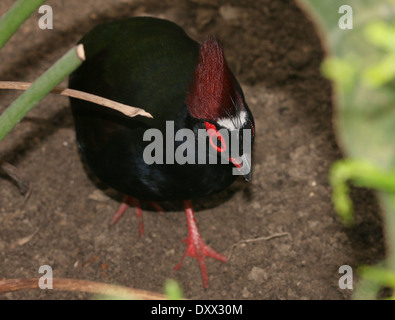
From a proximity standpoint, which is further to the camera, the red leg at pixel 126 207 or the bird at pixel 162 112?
the red leg at pixel 126 207

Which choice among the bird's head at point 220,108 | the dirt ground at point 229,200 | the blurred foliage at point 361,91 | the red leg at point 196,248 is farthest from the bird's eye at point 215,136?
the blurred foliage at point 361,91

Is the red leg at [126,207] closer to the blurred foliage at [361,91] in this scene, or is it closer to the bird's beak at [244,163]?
the bird's beak at [244,163]

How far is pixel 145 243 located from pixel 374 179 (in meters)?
2.44

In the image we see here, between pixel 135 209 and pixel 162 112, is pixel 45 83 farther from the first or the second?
pixel 135 209

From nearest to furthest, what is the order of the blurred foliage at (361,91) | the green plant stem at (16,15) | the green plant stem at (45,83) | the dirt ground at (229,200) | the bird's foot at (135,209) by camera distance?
the blurred foliage at (361,91) → the green plant stem at (45,83) → the green plant stem at (16,15) → the dirt ground at (229,200) → the bird's foot at (135,209)

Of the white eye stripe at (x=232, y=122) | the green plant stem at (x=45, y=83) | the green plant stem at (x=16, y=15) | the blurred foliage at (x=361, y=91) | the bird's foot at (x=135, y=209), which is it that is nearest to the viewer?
the blurred foliage at (x=361, y=91)

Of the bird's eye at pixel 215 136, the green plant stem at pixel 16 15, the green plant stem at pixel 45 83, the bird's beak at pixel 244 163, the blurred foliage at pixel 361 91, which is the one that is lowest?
the blurred foliage at pixel 361 91

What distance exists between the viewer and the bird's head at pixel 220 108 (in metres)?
2.32

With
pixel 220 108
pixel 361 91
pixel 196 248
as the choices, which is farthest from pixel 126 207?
pixel 361 91

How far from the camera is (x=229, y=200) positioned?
320cm

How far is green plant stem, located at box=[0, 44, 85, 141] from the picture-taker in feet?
4.40

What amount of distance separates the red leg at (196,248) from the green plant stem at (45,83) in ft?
5.40

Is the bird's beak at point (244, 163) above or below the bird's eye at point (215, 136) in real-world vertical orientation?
below

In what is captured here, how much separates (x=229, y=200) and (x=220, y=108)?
39.4 inches
